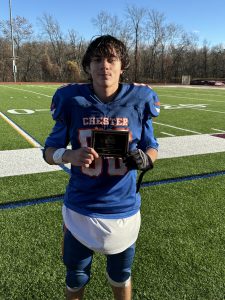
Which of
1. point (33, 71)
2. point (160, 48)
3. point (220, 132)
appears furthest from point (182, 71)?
point (220, 132)

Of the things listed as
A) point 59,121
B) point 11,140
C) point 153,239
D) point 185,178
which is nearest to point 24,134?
point 11,140

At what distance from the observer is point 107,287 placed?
2.54 metres

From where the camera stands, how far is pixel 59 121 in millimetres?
1861

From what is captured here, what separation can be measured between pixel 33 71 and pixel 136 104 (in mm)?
62114

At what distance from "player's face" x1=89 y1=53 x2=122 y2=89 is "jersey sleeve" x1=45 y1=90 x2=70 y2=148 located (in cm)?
21

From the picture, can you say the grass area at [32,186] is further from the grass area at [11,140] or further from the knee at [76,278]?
the knee at [76,278]

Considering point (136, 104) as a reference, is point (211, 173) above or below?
below

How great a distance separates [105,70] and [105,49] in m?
0.11

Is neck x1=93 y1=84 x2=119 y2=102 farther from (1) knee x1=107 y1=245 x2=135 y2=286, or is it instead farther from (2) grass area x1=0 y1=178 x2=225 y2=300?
(2) grass area x1=0 y1=178 x2=225 y2=300

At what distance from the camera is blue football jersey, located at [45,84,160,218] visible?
175cm

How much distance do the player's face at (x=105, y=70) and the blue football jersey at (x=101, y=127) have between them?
8 centimetres

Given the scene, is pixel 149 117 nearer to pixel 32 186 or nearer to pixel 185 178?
pixel 32 186

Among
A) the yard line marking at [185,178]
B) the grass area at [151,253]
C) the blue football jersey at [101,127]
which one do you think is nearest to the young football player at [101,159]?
the blue football jersey at [101,127]

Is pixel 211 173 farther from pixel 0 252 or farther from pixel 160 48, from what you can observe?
pixel 160 48
